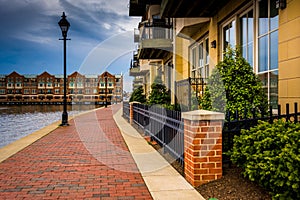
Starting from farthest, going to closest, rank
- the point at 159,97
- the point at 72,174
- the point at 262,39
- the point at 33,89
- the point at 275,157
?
the point at 33,89, the point at 159,97, the point at 262,39, the point at 72,174, the point at 275,157

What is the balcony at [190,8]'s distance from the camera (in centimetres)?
836

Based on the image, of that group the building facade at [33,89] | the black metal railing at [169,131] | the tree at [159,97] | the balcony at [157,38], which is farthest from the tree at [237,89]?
the building facade at [33,89]

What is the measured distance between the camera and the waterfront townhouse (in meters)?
5.49

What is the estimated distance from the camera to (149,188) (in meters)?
4.69

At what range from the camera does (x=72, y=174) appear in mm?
5609

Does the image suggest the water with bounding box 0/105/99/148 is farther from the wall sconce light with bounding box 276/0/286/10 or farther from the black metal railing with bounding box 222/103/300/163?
the wall sconce light with bounding box 276/0/286/10

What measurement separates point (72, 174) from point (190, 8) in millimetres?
5810

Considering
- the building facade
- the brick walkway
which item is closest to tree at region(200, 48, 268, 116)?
the brick walkway

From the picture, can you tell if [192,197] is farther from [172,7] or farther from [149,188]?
[172,7]

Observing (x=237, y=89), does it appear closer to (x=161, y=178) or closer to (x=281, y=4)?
(x=281, y=4)

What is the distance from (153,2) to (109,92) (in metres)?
97.0

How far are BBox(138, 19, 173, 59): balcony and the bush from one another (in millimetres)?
12134

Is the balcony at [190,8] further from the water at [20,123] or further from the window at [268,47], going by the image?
the water at [20,123]

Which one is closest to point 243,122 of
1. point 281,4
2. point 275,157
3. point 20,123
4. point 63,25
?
point 275,157
